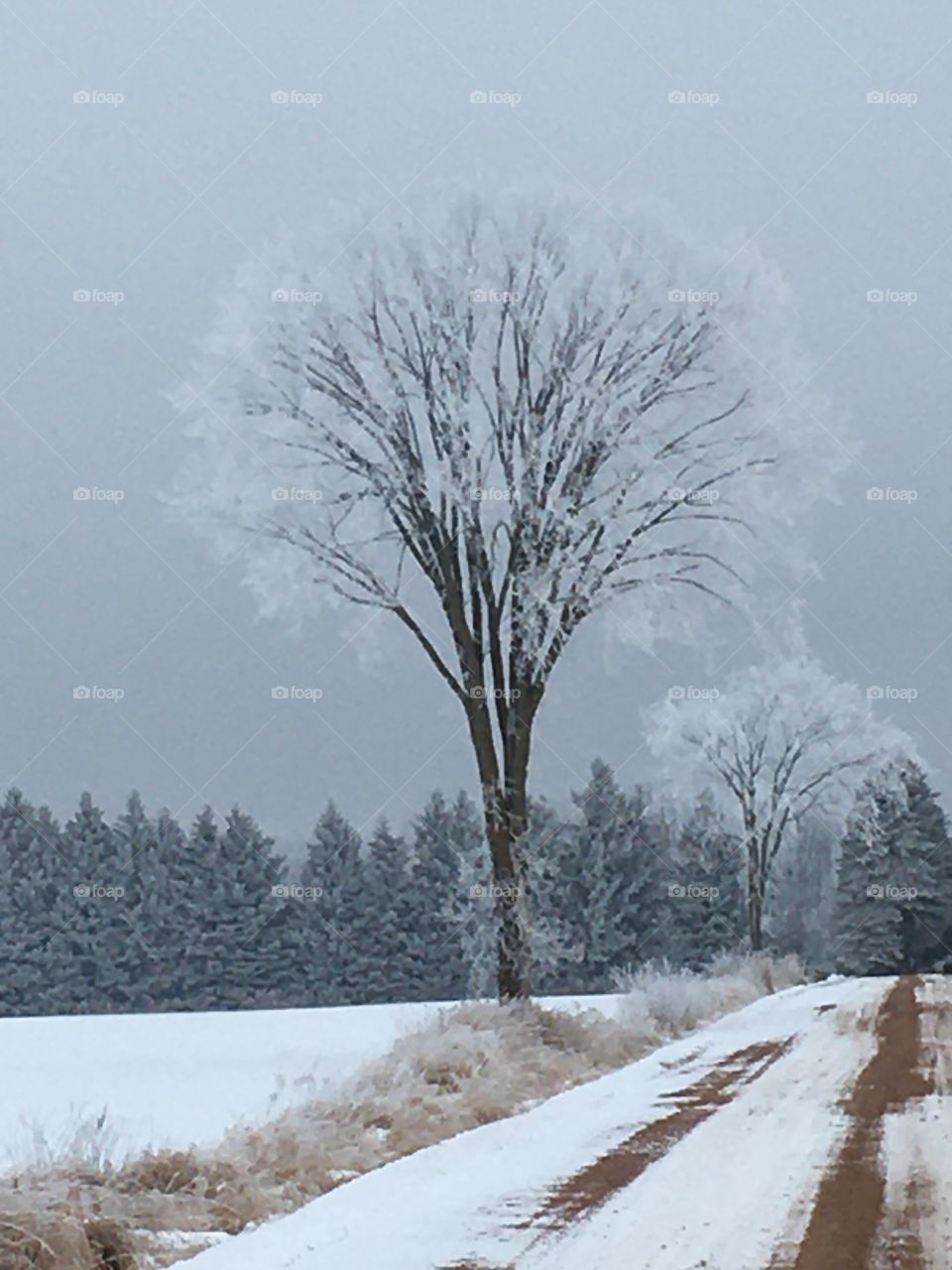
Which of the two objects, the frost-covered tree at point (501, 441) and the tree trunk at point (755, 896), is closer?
the frost-covered tree at point (501, 441)

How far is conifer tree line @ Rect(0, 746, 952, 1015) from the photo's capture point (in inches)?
2376

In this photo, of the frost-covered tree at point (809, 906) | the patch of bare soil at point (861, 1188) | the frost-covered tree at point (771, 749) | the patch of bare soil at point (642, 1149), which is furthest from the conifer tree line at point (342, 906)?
the patch of bare soil at point (861, 1188)

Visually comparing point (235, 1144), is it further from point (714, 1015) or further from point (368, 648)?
point (714, 1015)

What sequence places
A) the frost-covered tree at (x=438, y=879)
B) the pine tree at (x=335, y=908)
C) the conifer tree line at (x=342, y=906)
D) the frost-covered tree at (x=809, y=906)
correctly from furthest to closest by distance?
1. the frost-covered tree at (x=809, y=906)
2. the frost-covered tree at (x=438, y=879)
3. the pine tree at (x=335, y=908)
4. the conifer tree line at (x=342, y=906)

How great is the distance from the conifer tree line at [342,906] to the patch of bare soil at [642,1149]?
150 ft

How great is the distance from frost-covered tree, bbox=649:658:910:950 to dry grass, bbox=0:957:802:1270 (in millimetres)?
26943

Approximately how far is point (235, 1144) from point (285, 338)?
37.6 feet

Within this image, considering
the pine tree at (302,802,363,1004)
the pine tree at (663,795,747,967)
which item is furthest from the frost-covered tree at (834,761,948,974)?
the pine tree at (302,802,363,1004)

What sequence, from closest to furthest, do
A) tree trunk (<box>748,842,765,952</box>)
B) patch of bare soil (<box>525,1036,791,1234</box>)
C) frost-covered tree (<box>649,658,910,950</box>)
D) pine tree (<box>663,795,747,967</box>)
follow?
patch of bare soil (<box>525,1036,791,1234</box>) → tree trunk (<box>748,842,765,952</box>) → frost-covered tree (<box>649,658,910,950</box>) → pine tree (<box>663,795,747,967</box>)

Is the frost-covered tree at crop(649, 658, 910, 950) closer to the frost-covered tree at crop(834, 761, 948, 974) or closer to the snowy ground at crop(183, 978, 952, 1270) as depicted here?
the frost-covered tree at crop(834, 761, 948, 974)

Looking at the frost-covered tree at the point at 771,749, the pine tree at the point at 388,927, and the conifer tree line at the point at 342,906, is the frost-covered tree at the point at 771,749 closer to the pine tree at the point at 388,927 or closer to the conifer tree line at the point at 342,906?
the conifer tree line at the point at 342,906

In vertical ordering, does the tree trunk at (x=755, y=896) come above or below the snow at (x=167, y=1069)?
above

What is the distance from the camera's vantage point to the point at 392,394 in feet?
56.7

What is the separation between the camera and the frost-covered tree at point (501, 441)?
55.8ft
